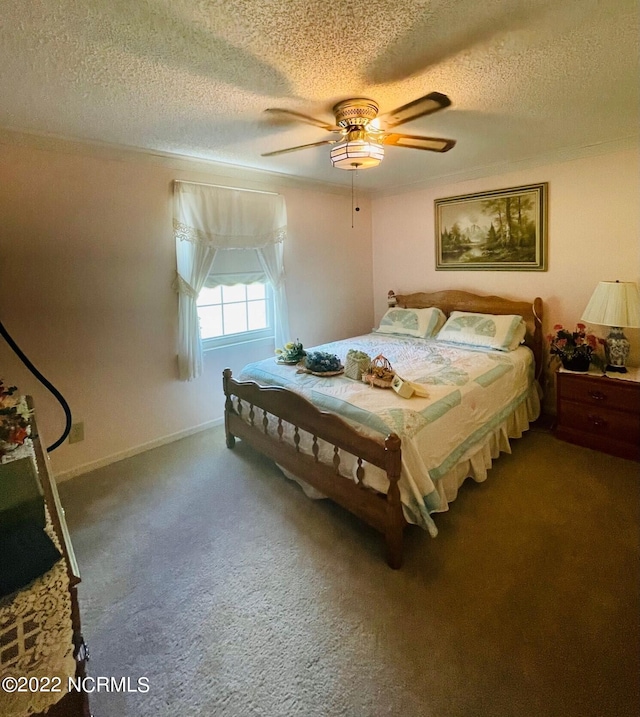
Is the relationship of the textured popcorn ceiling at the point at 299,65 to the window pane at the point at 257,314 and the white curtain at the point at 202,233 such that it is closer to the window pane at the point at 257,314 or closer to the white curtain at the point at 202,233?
the white curtain at the point at 202,233

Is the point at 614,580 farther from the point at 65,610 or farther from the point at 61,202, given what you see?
the point at 61,202

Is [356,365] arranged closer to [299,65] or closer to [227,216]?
[299,65]

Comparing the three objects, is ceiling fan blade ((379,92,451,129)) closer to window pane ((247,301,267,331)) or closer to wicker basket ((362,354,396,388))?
wicker basket ((362,354,396,388))

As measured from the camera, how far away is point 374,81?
179 centimetres

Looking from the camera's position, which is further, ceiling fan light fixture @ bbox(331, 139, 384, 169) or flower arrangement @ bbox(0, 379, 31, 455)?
ceiling fan light fixture @ bbox(331, 139, 384, 169)

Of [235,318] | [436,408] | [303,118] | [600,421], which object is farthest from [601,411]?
[235,318]

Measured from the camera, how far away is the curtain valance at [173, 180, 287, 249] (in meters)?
3.05

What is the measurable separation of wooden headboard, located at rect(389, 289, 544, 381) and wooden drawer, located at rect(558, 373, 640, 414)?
48 cm

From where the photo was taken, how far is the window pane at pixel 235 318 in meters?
3.62

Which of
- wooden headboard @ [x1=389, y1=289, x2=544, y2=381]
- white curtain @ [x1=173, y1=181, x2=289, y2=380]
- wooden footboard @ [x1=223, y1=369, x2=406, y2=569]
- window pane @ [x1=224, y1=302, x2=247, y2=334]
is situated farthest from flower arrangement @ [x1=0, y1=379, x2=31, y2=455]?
wooden headboard @ [x1=389, y1=289, x2=544, y2=381]

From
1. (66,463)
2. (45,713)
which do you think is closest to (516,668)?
(45,713)

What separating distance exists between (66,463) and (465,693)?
2.78 metres

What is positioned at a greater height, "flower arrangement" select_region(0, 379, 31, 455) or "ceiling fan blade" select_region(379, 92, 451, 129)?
"ceiling fan blade" select_region(379, 92, 451, 129)

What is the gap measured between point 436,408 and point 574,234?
7.37 ft
